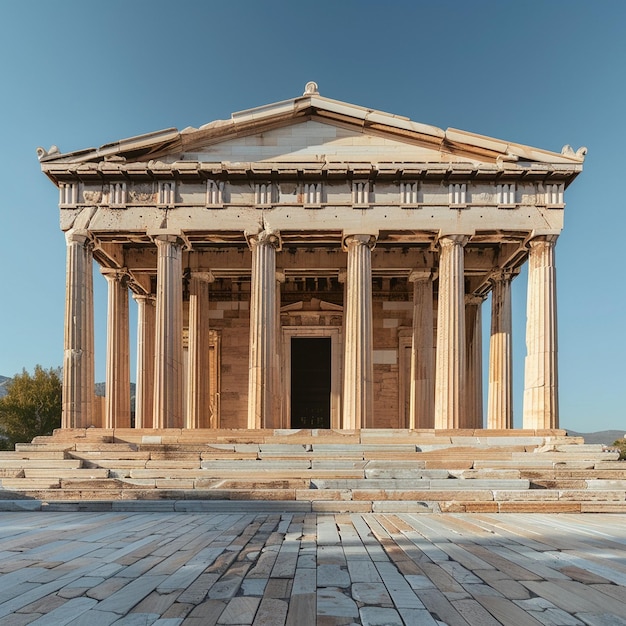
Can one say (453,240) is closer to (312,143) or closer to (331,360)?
(312,143)

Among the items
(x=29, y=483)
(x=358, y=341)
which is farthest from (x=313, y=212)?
(x=29, y=483)

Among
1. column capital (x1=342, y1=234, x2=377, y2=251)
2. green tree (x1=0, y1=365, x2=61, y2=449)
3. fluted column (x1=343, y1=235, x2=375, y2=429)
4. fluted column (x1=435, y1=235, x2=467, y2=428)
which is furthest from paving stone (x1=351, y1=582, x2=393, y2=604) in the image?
green tree (x1=0, y1=365, x2=61, y2=449)

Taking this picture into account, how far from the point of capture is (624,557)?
19.0 ft

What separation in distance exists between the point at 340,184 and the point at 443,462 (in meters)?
10.1

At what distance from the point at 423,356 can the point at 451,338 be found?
363 cm

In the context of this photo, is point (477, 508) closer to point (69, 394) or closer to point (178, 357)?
point (178, 357)

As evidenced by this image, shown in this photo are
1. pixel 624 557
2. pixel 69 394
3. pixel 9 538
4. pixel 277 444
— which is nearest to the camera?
pixel 624 557

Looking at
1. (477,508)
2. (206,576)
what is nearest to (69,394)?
(477,508)

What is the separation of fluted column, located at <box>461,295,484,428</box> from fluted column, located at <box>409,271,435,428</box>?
8.25 feet

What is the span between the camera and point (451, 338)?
1820cm

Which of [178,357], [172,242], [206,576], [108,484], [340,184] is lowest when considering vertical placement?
[108,484]

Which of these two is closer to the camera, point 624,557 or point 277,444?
point 624,557

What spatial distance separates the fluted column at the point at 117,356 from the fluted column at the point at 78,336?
3258mm

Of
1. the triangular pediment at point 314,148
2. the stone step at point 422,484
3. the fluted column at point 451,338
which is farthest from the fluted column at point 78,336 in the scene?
the fluted column at point 451,338
